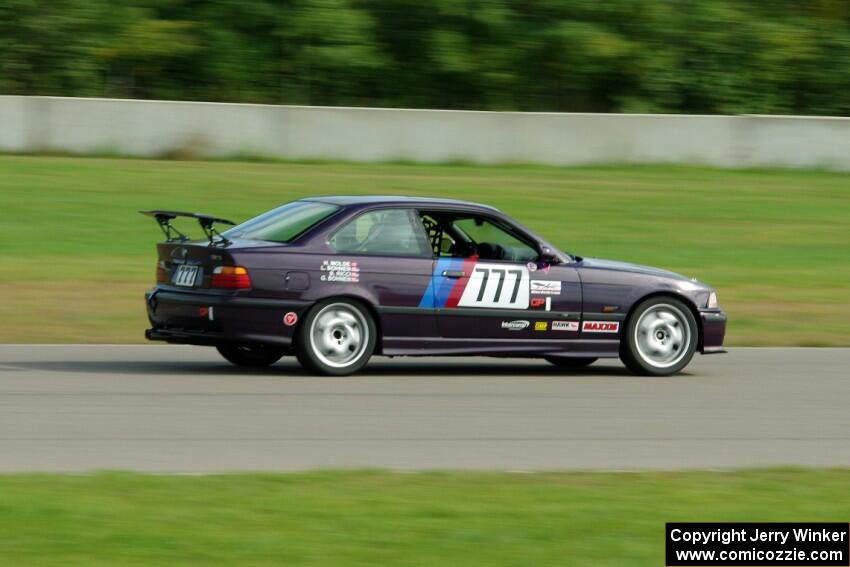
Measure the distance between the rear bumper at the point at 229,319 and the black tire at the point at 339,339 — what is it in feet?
0.57

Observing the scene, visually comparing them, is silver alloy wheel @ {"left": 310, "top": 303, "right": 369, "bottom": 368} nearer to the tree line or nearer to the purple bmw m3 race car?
the purple bmw m3 race car

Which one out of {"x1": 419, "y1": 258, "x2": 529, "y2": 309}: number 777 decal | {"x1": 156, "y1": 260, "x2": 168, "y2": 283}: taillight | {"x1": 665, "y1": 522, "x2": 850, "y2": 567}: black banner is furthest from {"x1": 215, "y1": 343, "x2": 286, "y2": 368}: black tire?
{"x1": 665, "y1": 522, "x2": 850, "y2": 567}: black banner

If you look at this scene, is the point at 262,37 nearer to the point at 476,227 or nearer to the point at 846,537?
the point at 476,227

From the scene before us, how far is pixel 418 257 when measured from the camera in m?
11.2

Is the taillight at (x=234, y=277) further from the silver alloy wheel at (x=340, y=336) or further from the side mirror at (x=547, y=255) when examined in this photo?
the side mirror at (x=547, y=255)

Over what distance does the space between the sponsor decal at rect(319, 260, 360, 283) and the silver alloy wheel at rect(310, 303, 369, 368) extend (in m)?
0.19

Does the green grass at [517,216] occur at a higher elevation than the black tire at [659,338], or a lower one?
higher

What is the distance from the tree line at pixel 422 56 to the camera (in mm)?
28047

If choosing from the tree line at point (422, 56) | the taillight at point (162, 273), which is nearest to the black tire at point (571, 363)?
the taillight at point (162, 273)

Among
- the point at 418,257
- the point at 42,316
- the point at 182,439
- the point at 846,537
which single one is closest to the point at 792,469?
the point at 846,537

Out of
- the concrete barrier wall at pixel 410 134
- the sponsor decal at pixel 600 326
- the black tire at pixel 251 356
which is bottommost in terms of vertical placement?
the black tire at pixel 251 356

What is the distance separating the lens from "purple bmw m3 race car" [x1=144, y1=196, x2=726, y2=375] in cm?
1073

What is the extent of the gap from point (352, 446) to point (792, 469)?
2.38 meters

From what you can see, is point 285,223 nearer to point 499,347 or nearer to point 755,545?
point 499,347
